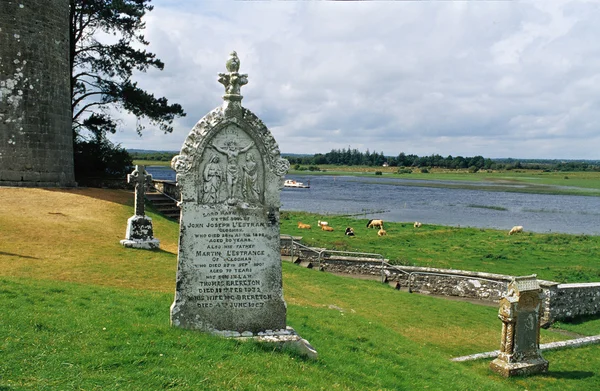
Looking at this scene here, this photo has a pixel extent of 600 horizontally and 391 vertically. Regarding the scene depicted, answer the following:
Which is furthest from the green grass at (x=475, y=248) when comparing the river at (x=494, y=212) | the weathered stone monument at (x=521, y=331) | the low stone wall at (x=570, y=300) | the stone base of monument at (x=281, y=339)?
the stone base of monument at (x=281, y=339)

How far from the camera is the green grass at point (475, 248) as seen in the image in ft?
75.3

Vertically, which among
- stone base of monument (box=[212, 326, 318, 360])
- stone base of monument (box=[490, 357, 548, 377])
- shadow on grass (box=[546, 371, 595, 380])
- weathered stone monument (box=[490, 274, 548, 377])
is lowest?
shadow on grass (box=[546, 371, 595, 380])

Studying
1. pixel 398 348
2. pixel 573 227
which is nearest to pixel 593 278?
pixel 398 348

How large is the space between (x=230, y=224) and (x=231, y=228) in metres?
0.06

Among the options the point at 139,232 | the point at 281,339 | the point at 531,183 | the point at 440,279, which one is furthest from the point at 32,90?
the point at 531,183

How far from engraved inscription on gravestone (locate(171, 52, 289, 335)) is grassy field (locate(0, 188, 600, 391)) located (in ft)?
1.47

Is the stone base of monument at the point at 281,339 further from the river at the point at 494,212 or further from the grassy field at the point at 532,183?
the grassy field at the point at 532,183

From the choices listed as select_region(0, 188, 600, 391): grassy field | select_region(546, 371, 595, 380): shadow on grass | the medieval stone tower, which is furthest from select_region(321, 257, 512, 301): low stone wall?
the medieval stone tower

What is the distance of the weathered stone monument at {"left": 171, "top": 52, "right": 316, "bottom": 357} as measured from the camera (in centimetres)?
726

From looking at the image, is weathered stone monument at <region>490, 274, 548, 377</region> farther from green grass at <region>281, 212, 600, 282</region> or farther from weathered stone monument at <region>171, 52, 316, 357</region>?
green grass at <region>281, 212, 600, 282</region>

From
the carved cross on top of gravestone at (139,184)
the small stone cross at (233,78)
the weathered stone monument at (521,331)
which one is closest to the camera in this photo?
the small stone cross at (233,78)

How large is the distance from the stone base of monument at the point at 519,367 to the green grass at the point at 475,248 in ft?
37.0

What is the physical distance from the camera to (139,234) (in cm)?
1648

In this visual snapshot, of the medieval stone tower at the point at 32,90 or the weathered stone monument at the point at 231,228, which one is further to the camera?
the medieval stone tower at the point at 32,90
